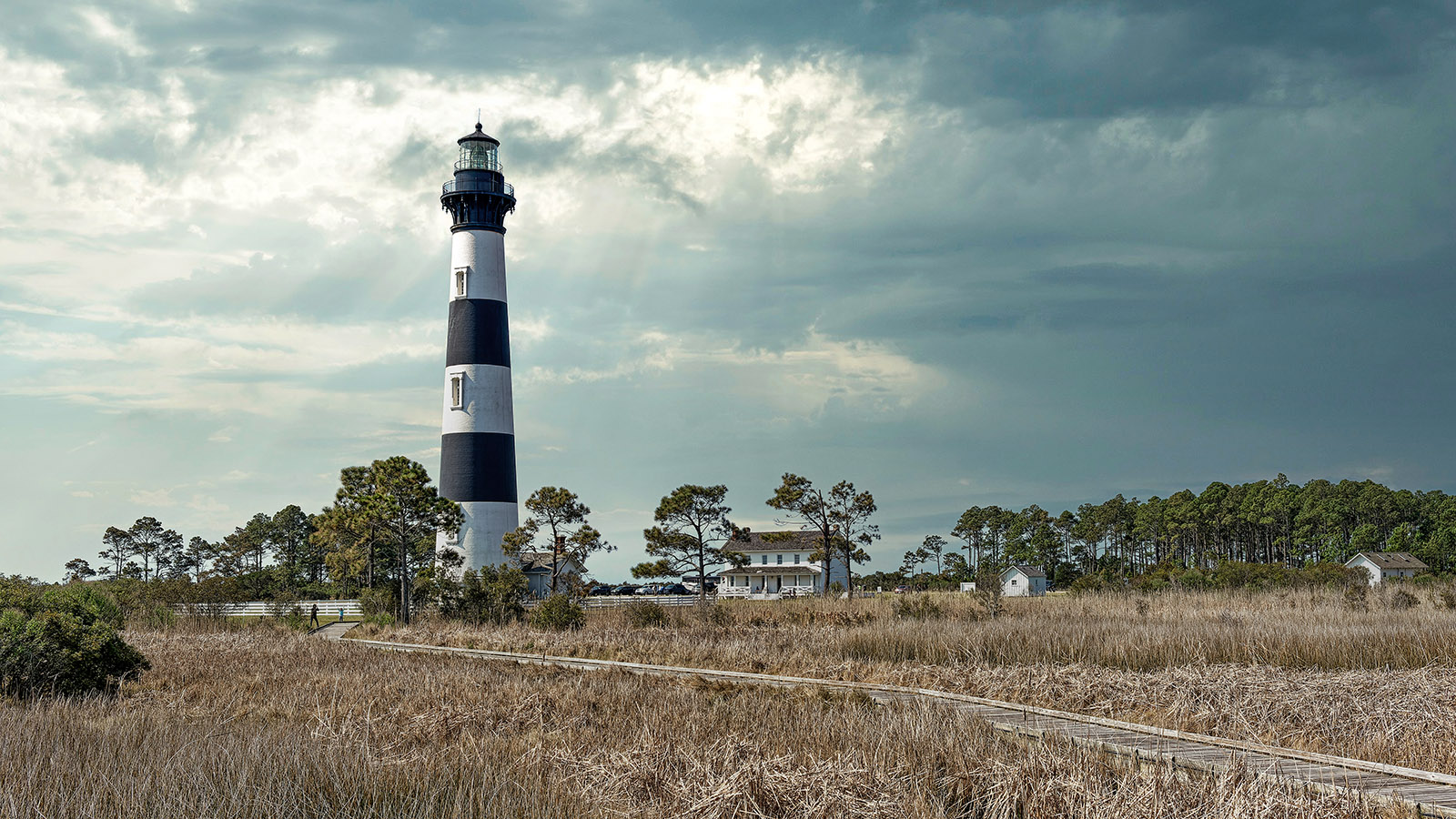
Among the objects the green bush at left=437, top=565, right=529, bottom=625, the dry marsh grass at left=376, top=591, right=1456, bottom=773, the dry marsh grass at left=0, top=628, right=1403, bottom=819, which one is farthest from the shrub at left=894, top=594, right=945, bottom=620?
the dry marsh grass at left=0, top=628, right=1403, bottom=819

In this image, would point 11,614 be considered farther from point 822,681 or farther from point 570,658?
point 822,681

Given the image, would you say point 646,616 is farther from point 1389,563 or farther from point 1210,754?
point 1389,563

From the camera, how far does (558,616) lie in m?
31.0

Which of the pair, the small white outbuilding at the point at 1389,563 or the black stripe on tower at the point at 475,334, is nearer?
the black stripe on tower at the point at 475,334

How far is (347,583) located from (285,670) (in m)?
50.6

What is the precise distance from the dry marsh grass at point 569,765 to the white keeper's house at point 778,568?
61.4 metres

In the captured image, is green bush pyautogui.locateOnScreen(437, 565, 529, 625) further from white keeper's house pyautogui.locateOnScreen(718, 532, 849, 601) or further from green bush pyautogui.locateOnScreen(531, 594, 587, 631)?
white keeper's house pyautogui.locateOnScreen(718, 532, 849, 601)

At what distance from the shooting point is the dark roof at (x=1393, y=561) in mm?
72375

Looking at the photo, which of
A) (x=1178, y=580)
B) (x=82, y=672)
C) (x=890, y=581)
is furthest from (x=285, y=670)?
(x=890, y=581)

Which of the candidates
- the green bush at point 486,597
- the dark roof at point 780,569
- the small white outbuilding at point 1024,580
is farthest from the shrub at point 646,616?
the small white outbuilding at point 1024,580

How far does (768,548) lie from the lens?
252 ft

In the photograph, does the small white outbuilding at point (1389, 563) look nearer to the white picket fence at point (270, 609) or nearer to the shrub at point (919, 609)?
the shrub at point (919, 609)

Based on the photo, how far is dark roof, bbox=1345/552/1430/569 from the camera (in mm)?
72375

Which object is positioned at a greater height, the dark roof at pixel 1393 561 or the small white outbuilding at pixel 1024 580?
the dark roof at pixel 1393 561
